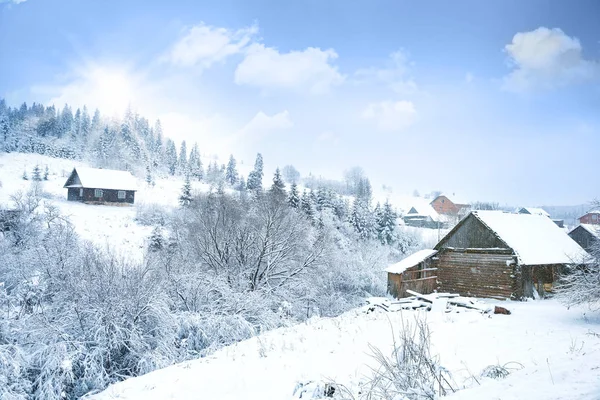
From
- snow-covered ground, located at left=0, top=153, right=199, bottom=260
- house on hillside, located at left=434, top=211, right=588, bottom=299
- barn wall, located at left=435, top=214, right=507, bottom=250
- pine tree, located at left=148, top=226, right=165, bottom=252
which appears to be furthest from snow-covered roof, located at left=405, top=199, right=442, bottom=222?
pine tree, located at left=148, top=226, right=165, bottom=252

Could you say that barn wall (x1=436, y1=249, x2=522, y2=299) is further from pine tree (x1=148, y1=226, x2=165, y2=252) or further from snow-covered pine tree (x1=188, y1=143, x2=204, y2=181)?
snow-covered pine tree (x1=188, y1=143, x2=204, y2=181)

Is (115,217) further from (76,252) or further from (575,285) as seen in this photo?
(575,285)

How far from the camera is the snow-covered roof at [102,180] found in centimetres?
5472

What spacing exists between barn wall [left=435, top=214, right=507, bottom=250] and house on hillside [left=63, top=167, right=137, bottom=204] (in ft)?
166

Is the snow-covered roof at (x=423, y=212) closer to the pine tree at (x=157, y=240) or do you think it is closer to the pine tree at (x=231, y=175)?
the pine tree at (x=231, y=175)

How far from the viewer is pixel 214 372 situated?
8.23 m

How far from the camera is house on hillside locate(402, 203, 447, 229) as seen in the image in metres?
80.3

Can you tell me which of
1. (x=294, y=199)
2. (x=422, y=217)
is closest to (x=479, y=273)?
(x=294, y=199)

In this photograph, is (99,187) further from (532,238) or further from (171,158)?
(532,238)

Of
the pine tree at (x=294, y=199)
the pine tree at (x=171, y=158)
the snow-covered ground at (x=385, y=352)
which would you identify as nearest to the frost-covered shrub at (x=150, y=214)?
the pine tree at (x=294, y=199)

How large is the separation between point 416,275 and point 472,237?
202 inches

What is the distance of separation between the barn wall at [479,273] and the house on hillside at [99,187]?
1982 inches

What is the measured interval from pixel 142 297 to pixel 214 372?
23.3 ft

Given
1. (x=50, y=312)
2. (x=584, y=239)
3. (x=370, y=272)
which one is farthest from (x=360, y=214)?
(x=50, y=312)
